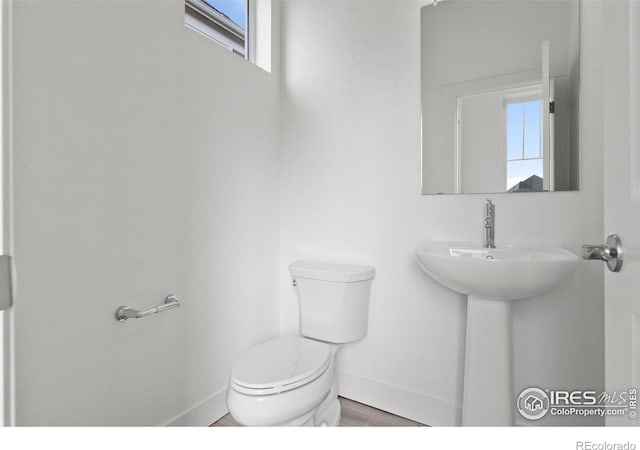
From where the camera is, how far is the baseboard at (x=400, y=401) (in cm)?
155

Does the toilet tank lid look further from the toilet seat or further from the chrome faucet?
the chrome faucet

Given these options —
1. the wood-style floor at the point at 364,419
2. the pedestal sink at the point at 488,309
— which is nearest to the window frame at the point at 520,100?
the pedestal sink at the point at 488,309

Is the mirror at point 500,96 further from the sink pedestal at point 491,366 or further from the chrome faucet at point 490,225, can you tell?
the sink pedestal at point 491,366

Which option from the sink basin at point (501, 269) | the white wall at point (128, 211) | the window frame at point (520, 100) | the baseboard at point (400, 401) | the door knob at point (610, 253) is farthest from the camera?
the baseboard at point (400, 401)

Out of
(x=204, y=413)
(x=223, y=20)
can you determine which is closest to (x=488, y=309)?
(x=204, y=413)

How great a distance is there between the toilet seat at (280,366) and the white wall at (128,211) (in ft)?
0.97

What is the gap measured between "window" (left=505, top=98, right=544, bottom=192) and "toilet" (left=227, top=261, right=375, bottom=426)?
2.45 ft

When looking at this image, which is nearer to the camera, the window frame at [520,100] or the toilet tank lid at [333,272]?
the window frame at [520,100]

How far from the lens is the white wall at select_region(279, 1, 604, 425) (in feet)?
A: 4.28

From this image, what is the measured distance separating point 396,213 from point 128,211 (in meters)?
1.13

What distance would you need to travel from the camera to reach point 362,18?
5.71 feet

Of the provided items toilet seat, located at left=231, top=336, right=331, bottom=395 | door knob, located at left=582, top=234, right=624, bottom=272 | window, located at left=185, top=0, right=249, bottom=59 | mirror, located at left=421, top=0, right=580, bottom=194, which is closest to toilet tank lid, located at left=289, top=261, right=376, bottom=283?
toilet seat, located at left=231, top=336, right=331, bottom=395

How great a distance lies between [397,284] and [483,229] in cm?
46
